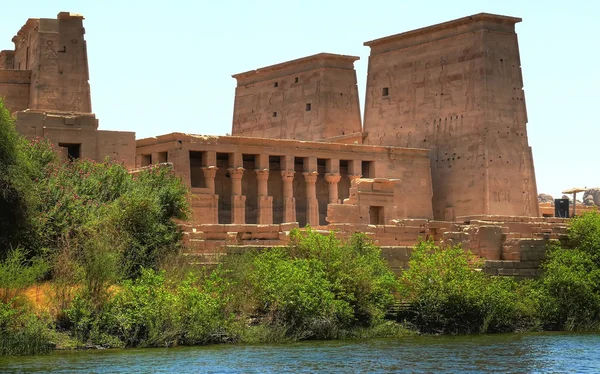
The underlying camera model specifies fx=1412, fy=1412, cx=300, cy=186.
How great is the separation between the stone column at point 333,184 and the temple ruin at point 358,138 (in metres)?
0.05

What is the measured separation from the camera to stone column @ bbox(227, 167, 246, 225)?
45125mm

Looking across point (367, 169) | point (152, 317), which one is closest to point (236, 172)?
point (367, 169)

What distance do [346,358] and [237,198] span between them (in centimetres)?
1919

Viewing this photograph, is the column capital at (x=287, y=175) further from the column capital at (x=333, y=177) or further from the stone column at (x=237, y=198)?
the stone column at (x=237, y=198)

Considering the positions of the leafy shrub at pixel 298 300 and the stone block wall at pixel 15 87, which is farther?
the stone block wall at pixel 15 87

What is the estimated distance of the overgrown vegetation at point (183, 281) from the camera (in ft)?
93.1

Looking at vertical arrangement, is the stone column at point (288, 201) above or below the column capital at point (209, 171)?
below

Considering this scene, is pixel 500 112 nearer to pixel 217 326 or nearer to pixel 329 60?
pixel 329 60

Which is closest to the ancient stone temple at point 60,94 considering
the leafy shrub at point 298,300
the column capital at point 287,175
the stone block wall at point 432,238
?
the stone block wall at point 432,238

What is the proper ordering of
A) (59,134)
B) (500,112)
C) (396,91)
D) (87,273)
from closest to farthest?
1. (87,273)
2. (59,134)
3. (500,112)
4. (396,91)

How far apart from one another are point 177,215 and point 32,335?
7.13 m

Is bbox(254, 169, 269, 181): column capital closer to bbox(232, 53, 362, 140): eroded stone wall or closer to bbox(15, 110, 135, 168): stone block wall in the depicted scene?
bbox(15, 110, 135, 168): stone block wall

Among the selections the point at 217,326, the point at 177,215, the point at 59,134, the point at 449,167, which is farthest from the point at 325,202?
the point at 217,326

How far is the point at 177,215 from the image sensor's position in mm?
33469
